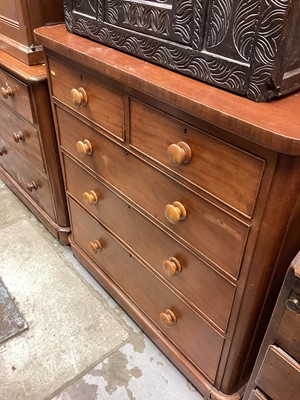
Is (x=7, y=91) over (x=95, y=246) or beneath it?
over

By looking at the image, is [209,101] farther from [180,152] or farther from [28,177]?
[28,177]

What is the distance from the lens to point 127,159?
3.28 feet

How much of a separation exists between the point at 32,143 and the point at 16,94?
205 millimetres

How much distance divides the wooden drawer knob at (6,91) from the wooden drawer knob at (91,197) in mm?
559

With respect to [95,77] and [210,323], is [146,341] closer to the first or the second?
[210,323]

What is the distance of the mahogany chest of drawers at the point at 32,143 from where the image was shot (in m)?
1.33

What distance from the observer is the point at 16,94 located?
143 centimetres

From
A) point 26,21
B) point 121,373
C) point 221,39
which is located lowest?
point 121,373

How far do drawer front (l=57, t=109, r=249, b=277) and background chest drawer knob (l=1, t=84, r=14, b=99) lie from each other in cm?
35

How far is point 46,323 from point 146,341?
39cm

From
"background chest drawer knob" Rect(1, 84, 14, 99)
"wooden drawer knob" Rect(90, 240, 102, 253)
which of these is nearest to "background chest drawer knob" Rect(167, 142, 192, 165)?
"wooden drawer knob" Rect(90, 240, 102, 253)

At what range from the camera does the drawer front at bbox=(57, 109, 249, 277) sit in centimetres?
80

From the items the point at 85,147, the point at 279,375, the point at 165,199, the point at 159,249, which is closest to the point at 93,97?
the point at 85,147

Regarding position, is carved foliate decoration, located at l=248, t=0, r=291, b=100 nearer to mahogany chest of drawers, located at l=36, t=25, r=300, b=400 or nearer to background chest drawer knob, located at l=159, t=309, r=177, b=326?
mahogany chest of drawers, located at l=36, t=25, r=300, b=400
